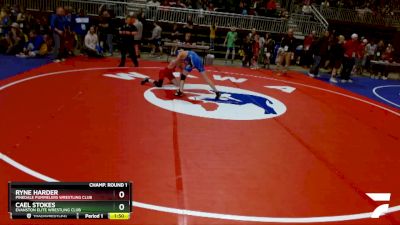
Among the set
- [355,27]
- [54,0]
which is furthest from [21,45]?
[355,27]

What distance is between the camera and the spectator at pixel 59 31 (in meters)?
11.9

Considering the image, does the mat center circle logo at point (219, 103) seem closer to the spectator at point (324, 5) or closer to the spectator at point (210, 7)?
the spectator at point (210, 7)

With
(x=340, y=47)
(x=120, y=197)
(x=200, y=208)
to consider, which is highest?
(x=340, y=47)

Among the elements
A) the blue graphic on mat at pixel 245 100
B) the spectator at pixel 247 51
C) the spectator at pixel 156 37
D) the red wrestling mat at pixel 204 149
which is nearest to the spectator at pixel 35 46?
the red wrestling mat at pixel 204 149

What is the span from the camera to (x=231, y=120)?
714 centimetres

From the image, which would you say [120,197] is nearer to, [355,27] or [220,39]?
[220,39]

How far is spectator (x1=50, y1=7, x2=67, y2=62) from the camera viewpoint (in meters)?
11.9

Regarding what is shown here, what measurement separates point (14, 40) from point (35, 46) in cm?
65

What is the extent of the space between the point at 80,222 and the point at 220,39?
1607 centimetres

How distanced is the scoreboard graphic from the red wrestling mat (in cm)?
22

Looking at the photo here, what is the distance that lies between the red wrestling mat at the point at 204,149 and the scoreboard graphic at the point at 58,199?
22 centimetres

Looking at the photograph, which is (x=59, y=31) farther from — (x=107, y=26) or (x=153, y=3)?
(x=153, y=3)

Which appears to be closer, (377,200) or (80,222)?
(80,222)

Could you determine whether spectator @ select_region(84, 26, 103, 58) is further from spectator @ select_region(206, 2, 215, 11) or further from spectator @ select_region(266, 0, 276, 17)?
spectator @ select_region(266, 0, 276, 17)
